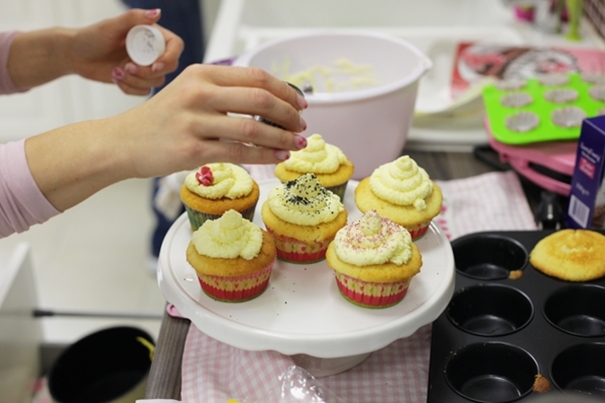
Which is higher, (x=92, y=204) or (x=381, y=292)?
(x=381, y=292)

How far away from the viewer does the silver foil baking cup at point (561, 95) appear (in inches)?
55.6

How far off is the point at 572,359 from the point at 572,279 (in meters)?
0.16

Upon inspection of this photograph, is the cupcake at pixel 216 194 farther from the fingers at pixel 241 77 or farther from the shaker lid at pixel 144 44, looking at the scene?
the shaker lid at pixel 144 44

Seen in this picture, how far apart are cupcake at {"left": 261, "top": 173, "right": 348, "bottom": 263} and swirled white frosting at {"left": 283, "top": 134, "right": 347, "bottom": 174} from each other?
0.10 meters

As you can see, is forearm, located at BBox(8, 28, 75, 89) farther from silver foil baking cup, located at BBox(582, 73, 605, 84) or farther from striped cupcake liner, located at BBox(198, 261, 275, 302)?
silver foil baking cup, located at BBox(582, 73, 605, 84)

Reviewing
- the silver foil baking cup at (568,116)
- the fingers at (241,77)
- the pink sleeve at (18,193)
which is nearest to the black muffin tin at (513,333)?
the silver foil baking cup at (568,116)

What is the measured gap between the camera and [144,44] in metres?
1.27

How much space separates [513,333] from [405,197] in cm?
24

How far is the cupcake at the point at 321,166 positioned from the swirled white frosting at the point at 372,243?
0.18 m

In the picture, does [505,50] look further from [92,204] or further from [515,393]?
[92,204]

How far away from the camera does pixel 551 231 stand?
3.74 feet

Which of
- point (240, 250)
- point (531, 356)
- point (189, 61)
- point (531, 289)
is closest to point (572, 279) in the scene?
point (531, 289)

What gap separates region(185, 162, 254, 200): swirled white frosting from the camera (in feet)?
3.30

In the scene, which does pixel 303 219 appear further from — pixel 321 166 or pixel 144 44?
pixel 144 44
